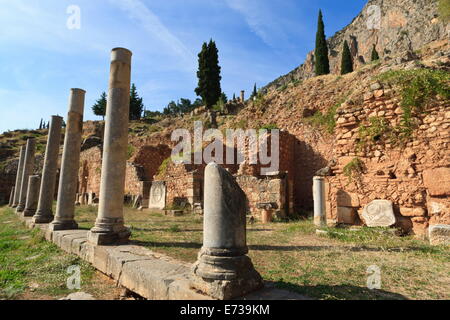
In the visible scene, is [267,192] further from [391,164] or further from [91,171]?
[91,171]

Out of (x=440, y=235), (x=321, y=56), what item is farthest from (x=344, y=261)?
(x=321, y=56)

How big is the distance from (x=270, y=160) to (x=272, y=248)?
9900 mm

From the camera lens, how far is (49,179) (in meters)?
9.95

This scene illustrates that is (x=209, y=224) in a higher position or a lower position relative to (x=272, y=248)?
higher

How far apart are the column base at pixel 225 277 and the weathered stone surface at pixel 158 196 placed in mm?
12996

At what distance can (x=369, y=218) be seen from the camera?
739 cm

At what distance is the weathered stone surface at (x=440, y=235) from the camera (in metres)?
5.60

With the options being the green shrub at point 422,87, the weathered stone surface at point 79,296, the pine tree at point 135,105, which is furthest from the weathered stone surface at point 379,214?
the pine tree at point 135,105

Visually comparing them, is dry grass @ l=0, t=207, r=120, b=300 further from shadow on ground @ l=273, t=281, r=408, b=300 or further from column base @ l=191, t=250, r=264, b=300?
shadow on ground @ l=273, t=281, r=408, b=300

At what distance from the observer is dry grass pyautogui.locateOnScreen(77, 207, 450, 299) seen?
328 cm

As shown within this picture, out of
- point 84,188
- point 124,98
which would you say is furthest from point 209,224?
point 84,188

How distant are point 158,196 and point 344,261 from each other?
13.0 meters

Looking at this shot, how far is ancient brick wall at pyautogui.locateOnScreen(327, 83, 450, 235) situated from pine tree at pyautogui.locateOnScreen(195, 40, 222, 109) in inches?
1270
